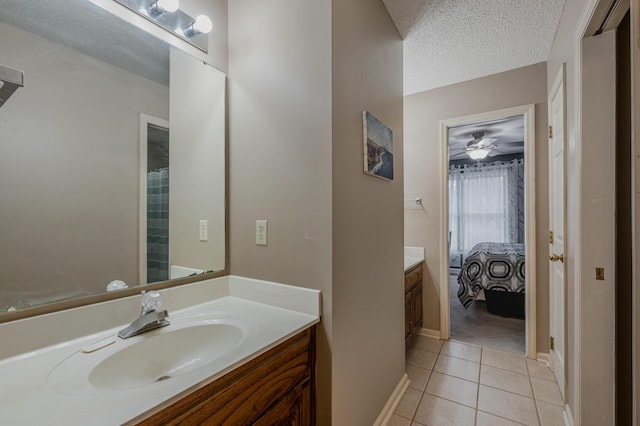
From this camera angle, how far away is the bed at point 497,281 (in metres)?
3.21

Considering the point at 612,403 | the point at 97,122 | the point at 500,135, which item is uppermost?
the point at 500,135

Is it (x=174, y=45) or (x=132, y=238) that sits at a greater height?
(x=174, y=45)

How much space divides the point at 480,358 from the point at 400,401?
3.30ft

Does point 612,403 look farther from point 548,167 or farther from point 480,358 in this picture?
point 548,167

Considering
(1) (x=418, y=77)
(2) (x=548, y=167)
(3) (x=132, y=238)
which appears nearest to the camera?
(3) (x=132, y=238)

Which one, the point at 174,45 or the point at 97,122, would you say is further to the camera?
Result: the point at 174,45

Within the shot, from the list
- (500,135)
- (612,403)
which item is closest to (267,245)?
(612,403)

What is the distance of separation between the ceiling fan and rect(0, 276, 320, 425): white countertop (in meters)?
4.13

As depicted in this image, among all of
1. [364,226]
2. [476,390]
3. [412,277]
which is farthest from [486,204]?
[364,226]

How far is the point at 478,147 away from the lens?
14.4ft

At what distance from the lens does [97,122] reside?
1.04 m

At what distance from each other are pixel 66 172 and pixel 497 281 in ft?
12.7

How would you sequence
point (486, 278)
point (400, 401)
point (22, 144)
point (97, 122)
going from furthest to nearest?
point (486, 278) → point (400, 401) → point (97, 122) → point (22, 144)

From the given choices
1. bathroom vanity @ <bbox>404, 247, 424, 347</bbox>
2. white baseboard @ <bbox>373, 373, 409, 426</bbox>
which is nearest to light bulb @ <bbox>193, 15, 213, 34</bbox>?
bathroom vanity @ <bbox>404, 247, 424, 347</bbox>
